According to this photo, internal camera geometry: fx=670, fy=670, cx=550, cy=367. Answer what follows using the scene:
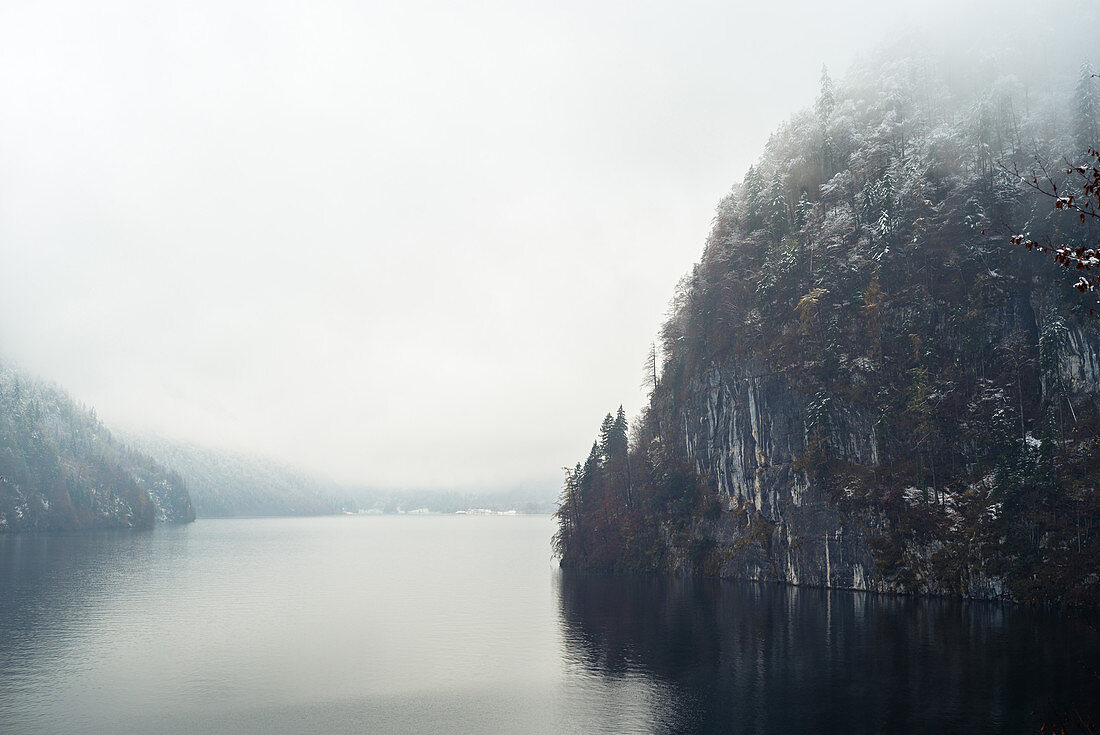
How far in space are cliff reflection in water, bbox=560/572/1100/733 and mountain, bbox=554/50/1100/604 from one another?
34.8ft

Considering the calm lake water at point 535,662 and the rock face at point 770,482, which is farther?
the rock face at point 770,482

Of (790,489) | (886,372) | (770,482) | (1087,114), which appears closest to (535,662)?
(790,489)

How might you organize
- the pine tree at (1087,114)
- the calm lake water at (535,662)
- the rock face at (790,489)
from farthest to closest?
the pine tree at (1087,114), the rock face at (790,489), the calm lake water at (535,662)

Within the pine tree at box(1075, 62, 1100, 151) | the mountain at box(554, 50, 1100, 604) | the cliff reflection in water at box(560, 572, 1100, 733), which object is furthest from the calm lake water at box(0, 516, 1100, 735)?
the pine tree at box(1075, 62, 1100, 151)

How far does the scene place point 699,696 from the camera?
5088 centimetres

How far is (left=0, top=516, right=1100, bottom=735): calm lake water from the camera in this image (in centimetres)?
4669

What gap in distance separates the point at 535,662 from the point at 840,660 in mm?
27266

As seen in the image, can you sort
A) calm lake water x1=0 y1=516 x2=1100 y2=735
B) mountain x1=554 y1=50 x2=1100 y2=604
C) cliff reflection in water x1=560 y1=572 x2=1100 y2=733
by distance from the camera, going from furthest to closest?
mountain x1=554 y1=50 x2=1100 y2=604 < calm lake water x1=0 y1=516 x2=1100 y2=735 < cliff reflection in water x1=560 y1=572 x2=1100 y2=733

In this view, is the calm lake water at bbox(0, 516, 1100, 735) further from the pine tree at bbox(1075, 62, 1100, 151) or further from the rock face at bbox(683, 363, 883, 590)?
the pine tree at bbox(1075, 62, 1100, 151)

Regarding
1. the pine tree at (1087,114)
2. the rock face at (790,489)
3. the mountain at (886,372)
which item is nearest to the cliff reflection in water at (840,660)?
the rock face at (790,489)

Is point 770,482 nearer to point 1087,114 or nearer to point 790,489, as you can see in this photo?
point 790,489

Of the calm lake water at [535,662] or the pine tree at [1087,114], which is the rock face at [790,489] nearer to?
the calm lake water at [535,662]

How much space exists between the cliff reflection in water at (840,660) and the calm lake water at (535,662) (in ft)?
0.78

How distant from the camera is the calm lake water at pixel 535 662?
4669 cm
